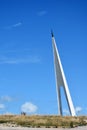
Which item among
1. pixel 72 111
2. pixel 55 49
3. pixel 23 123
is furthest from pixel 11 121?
pixel 55 49

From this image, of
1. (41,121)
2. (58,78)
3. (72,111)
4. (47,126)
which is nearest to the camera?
(47,126)

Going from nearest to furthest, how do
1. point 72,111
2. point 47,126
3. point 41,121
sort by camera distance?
point 47,126 → point 41,121 → point 72,111

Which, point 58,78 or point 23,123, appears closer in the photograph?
point 23,123

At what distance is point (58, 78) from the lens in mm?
66750

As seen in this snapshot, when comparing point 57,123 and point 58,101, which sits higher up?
point 58,101

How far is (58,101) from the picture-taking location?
64.1 m

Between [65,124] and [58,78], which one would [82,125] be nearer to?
[65,124]

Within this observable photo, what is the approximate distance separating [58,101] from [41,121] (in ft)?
81.5

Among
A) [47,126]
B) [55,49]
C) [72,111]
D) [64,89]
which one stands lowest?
[47,126]

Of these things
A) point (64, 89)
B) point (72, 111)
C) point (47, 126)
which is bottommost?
point (47, 126)

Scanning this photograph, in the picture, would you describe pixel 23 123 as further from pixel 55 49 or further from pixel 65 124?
pixel 55 49

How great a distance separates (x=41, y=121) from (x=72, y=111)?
23.8 meters

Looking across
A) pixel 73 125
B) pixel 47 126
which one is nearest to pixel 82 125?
pixel 73 125

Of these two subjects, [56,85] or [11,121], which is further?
[56,85]
